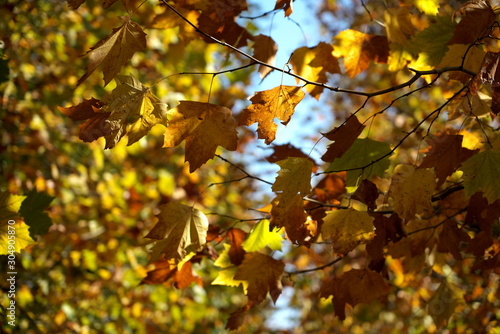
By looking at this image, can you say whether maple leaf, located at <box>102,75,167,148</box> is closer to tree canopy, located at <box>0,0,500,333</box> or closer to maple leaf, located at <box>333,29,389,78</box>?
tree canopy, located at <box>0,0,500,333</box>

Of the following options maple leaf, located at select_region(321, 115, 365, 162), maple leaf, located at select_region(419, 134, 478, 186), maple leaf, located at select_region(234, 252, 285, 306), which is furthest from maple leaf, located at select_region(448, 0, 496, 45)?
maple leaf, located at select_region(234, 252, 285, 306)

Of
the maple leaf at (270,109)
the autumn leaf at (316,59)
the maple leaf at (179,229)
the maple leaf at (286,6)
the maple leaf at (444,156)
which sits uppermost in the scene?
the autumn leaf at (316,59)

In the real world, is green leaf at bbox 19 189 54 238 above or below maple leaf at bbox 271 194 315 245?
above

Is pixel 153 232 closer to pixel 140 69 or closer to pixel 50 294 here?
pixel 50 294

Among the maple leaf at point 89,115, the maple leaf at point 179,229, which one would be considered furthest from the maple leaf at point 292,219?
the maple leaf at point 89,115

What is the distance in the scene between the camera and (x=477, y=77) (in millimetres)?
1342

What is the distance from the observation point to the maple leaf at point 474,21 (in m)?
1.39

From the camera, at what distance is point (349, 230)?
145cm

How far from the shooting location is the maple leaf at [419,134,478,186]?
4.82 feet

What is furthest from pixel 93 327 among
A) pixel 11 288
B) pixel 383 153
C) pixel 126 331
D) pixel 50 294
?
pixel 383 153

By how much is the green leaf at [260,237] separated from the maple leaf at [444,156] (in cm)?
61

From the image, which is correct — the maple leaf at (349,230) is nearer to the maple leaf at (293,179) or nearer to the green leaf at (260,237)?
the maple leaf at (293,179)

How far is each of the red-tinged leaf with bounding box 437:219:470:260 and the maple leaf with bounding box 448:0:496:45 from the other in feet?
2.18

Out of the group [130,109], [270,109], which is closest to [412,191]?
[270,109]
